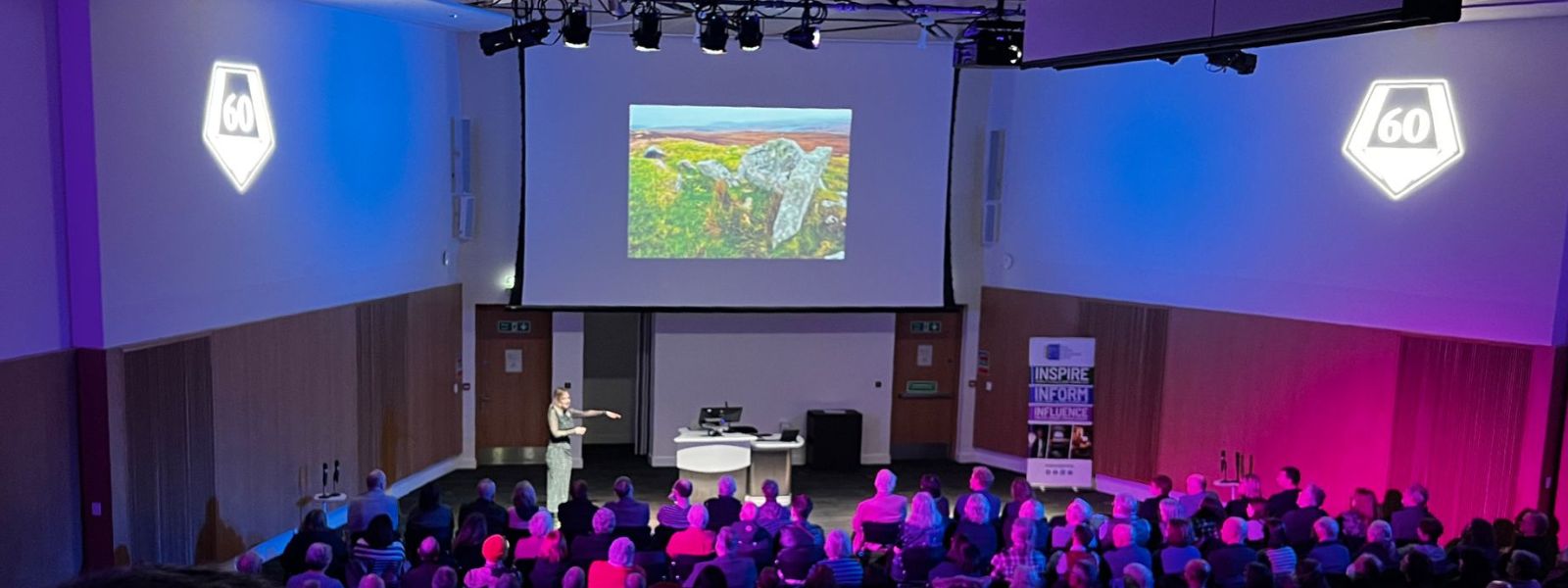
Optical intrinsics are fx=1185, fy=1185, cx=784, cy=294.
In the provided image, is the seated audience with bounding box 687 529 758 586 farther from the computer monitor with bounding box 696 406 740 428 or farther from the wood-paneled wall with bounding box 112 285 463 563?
the computer monitor with bounding box 696 406 740 428

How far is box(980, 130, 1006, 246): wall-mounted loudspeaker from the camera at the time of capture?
46.3 feet

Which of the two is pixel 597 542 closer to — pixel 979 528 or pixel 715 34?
pixel 979 528

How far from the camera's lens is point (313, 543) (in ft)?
23.9

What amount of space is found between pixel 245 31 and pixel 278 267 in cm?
196

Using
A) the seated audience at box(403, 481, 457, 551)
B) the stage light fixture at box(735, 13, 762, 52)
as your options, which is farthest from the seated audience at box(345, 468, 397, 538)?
the stage light fixture at box(735, 13, 762, 52)

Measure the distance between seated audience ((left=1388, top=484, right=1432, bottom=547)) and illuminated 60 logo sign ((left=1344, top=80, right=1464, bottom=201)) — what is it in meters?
3.17

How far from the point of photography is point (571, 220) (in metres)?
13.3

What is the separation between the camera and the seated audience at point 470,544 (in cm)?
755

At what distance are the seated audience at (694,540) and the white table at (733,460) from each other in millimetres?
3413

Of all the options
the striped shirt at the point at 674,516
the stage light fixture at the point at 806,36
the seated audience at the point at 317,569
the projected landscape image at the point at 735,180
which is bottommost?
the striped shirt at the point at 674,516

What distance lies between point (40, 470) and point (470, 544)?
2.83 meters

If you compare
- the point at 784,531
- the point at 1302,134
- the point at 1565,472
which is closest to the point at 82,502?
the point at 784,531

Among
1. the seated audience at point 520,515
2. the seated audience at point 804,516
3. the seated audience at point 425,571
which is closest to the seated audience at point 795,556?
the seated audience at point 804,516

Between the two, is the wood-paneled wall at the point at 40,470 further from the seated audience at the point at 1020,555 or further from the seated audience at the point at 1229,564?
the seated audience at the point at 1229,564
